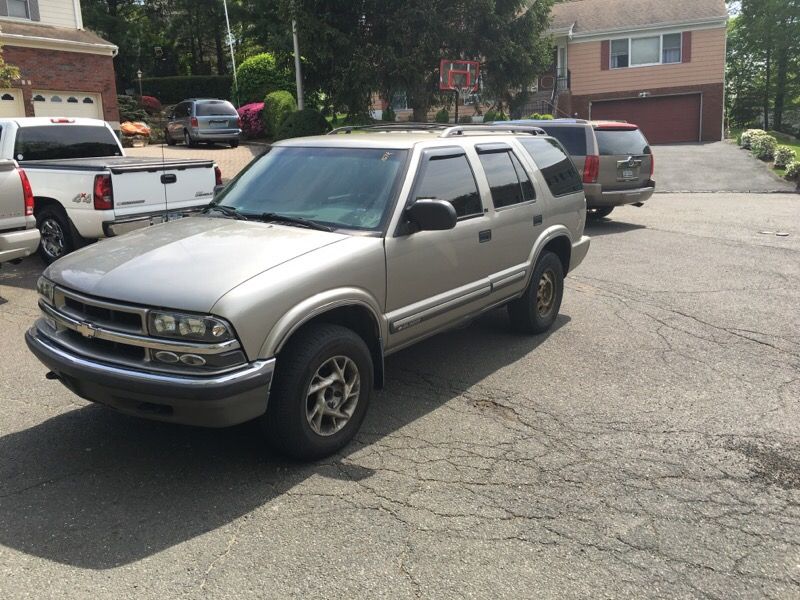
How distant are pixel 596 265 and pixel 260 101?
80.5 feet

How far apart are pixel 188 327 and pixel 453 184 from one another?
242cm

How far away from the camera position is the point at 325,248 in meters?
4.23

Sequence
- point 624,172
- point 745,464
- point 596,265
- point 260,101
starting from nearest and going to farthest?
1. point 745,464
2. point 596,265
3. point 624,172
4. point 260,101

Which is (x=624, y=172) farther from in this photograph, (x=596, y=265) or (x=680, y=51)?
(x=680, y=51)

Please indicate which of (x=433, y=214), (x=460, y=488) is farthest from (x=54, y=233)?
(x=460, y=488)

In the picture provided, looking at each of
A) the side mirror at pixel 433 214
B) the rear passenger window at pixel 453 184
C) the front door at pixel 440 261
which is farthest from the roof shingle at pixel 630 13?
the side mirror at pixel 433 214

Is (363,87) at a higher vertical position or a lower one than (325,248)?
higher

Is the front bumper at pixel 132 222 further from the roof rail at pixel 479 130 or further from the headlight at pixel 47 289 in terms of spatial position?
the headlight at pixel 47 289

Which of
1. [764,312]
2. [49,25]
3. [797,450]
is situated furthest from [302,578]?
[49,25]

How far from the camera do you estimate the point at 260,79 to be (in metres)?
31.4

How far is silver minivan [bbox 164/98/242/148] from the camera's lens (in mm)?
25759

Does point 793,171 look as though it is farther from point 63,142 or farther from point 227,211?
point 227,211

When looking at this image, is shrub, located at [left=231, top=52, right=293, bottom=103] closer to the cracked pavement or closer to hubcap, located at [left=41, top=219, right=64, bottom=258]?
hubcap, located at [left=41, top=219, right=64, bottom=258]

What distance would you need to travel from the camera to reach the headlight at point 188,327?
11.8 feet
